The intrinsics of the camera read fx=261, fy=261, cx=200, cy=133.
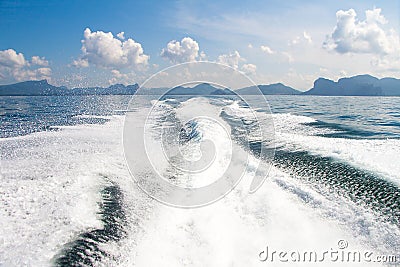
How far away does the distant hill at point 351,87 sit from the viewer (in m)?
136

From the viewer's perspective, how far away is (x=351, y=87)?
147 metres

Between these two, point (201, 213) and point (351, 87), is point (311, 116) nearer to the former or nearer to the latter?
point (201, 213)

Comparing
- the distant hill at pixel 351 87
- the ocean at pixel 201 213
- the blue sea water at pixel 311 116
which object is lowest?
the ocean at pixel 201 213

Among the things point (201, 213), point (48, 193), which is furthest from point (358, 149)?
point (48, 193)

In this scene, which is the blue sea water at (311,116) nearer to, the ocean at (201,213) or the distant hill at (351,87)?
the ocean at (201,213)

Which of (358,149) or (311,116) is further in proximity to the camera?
(311,116)

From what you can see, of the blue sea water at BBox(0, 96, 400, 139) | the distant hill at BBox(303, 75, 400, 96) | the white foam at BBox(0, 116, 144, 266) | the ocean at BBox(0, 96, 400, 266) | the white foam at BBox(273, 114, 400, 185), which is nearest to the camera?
the ocean at BBox(0, 96, 400, 266)

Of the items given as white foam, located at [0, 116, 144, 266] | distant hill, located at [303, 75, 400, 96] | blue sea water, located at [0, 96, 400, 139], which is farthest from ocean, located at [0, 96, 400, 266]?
distant hill, located at [303, 75, 400, 96]

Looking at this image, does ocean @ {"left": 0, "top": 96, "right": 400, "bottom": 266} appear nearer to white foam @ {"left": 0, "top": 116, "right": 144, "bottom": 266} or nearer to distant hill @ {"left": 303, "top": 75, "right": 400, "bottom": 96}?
white foam @ {"left": 0, "top": 116, "right": 144, "bottom": 266}

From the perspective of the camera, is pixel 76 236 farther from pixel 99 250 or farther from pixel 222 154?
pixel 222 154

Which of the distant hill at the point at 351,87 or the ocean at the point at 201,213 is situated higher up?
the distant hill at the point at 351,87

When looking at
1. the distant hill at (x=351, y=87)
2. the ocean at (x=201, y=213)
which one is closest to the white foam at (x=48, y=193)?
the ocean at (x=201, y=213)

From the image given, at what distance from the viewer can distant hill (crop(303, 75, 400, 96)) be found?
136 m

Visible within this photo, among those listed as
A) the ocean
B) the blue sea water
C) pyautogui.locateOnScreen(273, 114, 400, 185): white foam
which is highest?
the blue sea water
